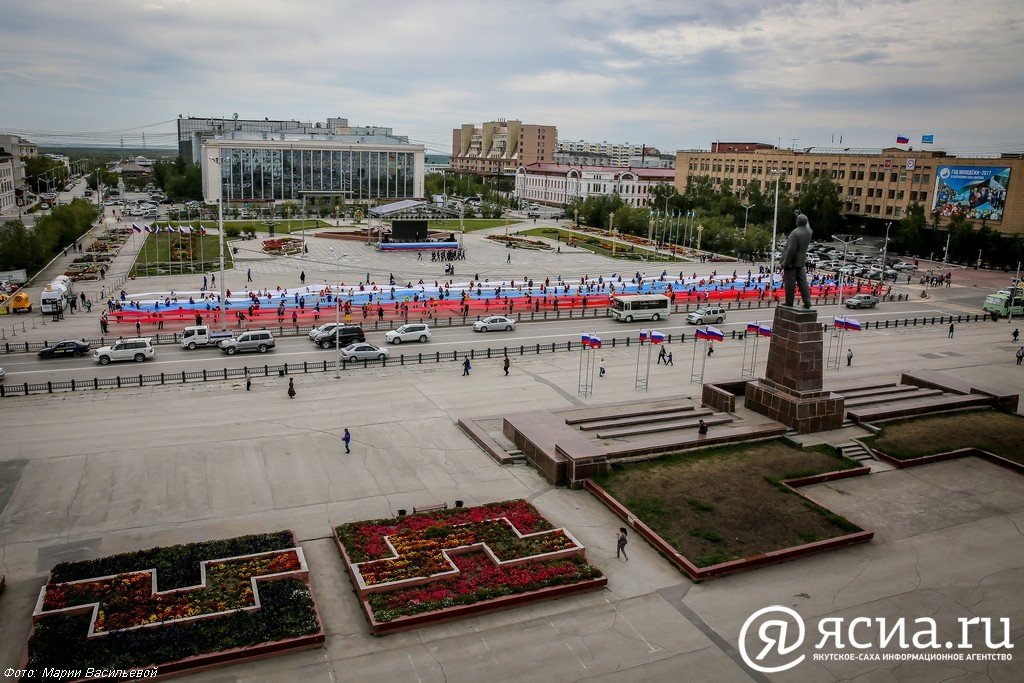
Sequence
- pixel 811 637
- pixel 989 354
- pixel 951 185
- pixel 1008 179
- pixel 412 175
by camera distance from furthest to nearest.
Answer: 1. pixel 412 175
2. pixel 951 185
3. pixel 1008 179
4. pixel 989 354
5. pixel 811 637

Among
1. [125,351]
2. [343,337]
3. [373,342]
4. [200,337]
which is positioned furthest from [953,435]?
[125,351]

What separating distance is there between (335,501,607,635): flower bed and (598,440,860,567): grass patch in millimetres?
3697

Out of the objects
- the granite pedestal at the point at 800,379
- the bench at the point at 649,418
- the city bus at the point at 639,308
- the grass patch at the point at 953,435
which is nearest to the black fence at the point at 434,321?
the city bus at the point at 639,308

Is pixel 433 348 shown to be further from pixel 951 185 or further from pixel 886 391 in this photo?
pixel 951 185

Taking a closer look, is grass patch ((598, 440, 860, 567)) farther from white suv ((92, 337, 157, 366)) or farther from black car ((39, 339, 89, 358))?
black car ((39, 339, 89, 358))

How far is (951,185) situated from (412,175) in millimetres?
93054

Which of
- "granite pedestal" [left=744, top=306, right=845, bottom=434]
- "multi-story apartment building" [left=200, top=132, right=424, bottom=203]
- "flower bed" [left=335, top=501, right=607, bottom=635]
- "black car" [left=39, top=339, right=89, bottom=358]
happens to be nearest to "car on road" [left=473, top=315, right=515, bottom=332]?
"granite pedestal" [left=744, top=306, right=845, bottom=434]

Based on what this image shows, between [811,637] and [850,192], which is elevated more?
[850,192]

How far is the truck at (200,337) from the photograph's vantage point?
4472 centimetres

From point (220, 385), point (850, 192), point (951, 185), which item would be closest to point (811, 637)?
point (220, 385)

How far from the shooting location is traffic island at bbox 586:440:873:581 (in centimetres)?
2217

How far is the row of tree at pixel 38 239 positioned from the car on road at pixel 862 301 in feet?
241

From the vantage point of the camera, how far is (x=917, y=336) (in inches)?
2141

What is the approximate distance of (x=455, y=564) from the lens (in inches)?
824
